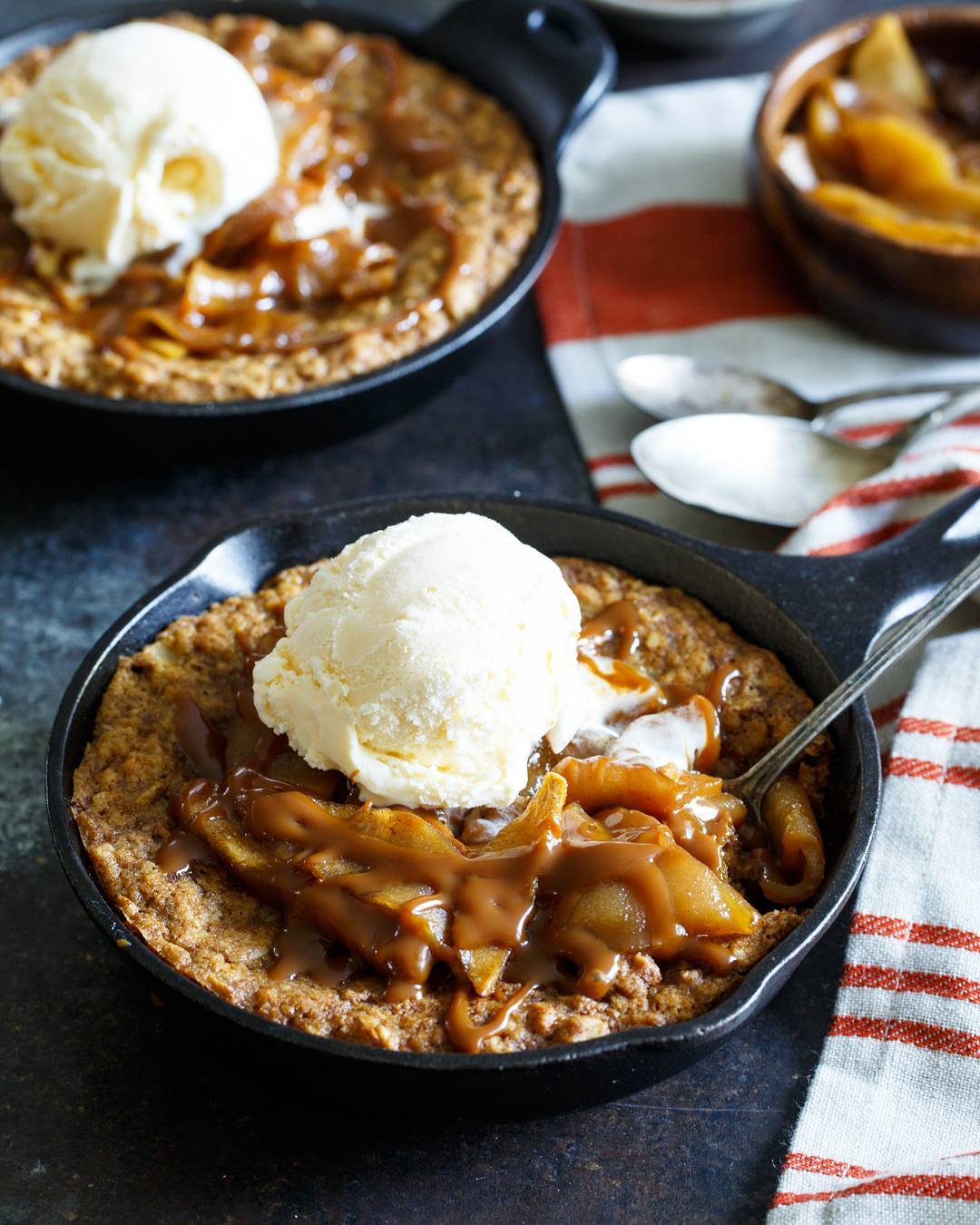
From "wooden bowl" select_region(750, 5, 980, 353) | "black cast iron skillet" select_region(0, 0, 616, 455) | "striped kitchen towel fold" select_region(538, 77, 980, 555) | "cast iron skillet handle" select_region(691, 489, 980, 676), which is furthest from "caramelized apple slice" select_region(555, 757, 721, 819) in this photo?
"wooden bowl" select_region(750, 5, 980, 353)

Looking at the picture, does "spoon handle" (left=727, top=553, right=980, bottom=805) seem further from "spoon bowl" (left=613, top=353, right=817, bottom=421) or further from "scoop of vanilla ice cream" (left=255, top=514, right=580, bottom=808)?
"spoon bowl" (left=613, top=353, right=817, bottom=421)

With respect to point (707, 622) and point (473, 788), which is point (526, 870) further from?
point (707, 622)

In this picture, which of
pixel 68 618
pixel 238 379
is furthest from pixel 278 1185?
pixel 238 379

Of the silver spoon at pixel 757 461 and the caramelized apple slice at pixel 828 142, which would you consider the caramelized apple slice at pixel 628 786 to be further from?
the caramelized apple slice at pixel 828 142

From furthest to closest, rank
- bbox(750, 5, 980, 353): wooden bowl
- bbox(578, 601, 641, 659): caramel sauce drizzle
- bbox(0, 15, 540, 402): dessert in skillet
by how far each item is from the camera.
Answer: bbox(750, 5, 980, 353): wooden bowl
bbox(0, 15, 540, 402): dessert in skillet
bbox(578, 601, 641, 659): caramel sauce drizzle

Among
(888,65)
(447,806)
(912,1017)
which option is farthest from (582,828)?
(888,65)
